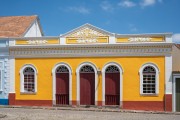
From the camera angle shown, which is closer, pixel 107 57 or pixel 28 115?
pixel 28 115

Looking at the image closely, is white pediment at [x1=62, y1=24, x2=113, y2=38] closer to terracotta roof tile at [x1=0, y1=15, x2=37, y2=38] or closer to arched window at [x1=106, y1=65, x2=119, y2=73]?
arched window at [x1=106, y1=65, x2=119, y2=73]

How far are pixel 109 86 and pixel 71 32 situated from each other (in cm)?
387

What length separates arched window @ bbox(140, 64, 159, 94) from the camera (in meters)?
17.7

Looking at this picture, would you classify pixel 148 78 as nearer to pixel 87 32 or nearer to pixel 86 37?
pixel 86 37

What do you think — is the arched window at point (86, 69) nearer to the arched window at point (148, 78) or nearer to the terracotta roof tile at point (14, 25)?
the arched window at point (148, 78)

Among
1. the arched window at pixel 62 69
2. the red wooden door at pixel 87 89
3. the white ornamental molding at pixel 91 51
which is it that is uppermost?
the white ornamental molding at pixel 91 51

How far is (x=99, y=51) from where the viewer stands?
18297 millimetres

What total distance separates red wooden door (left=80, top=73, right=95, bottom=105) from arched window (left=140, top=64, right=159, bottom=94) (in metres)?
2.83

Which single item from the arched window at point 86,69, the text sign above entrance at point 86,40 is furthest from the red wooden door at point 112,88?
the text sign above entrance at point 86,40

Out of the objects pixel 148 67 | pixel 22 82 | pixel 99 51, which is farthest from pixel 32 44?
pixel 148 67

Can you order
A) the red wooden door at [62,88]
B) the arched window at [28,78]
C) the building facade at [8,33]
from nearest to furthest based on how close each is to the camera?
the red wooden door at [62,88] < the arched window at [28,78] < the building facade at [8,33]

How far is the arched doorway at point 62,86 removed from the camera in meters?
18.8

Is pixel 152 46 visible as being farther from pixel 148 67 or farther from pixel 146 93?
pixel 146 93

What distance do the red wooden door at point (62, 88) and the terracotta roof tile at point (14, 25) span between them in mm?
4823
